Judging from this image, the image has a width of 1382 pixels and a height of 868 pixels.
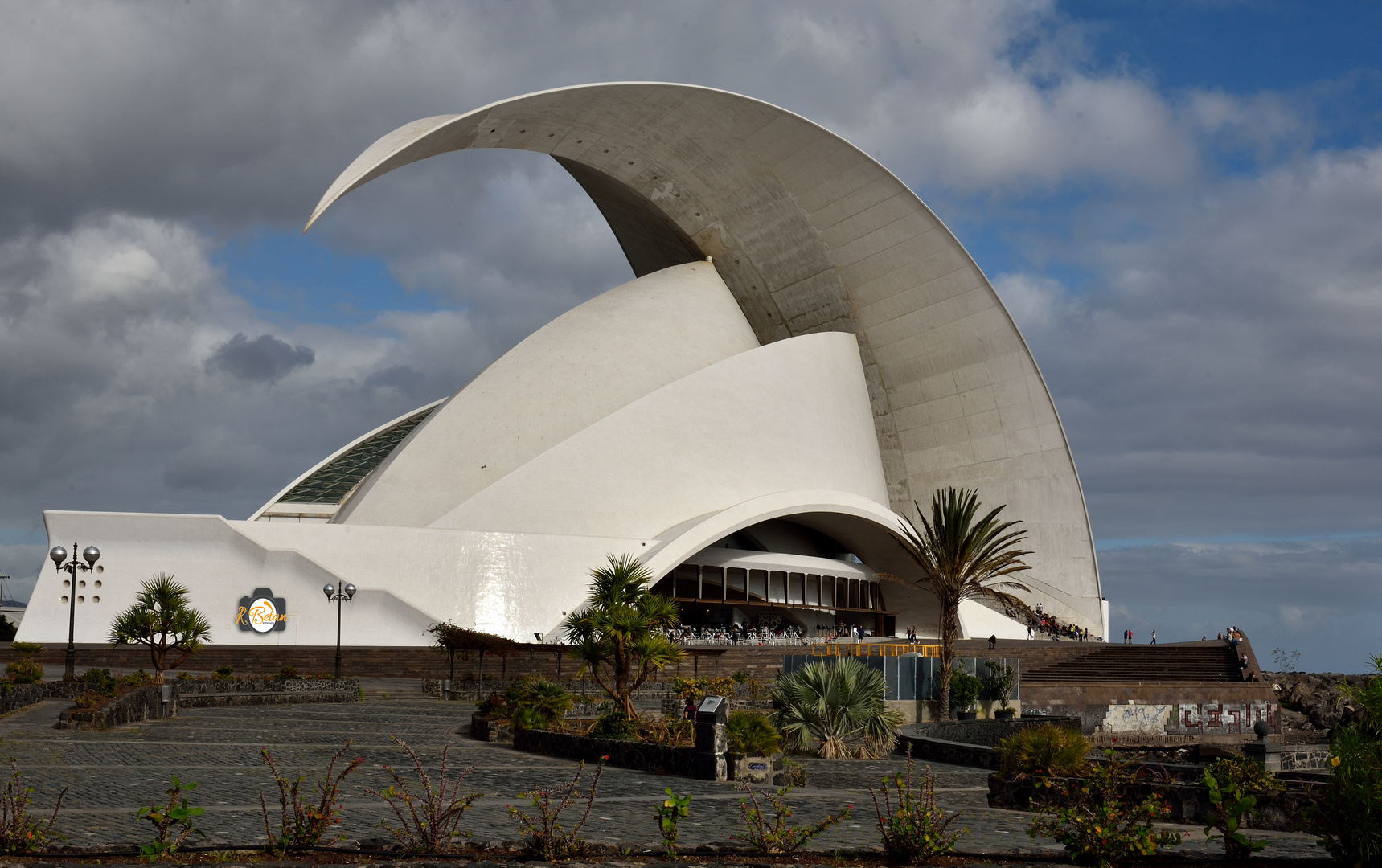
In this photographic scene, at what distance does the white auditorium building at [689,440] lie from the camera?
1063 inches

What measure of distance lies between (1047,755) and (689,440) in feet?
80.0

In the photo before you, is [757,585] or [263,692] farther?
[757,585]

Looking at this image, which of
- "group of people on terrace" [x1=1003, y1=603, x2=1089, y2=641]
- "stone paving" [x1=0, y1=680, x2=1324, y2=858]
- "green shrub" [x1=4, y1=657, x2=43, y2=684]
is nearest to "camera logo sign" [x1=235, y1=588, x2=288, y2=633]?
"green shrub" [x1=4, y1=657, x2=43, y2=684]

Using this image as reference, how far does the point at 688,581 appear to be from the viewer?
3541cm

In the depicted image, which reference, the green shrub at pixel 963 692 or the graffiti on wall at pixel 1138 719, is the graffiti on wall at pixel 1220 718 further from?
the green shrub at pixel 963 692

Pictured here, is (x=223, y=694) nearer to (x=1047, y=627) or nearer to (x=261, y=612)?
(x=261, y=612)

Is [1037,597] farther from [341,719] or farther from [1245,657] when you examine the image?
[341,719]

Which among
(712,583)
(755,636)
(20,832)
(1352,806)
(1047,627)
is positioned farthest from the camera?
(1047,627)

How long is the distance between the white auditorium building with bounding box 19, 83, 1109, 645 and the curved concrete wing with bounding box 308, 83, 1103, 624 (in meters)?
0.08

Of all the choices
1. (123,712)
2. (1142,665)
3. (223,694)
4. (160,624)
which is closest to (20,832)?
(123,712)

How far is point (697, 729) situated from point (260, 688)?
12.2 metres

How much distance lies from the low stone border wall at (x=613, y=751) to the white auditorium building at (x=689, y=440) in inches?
616

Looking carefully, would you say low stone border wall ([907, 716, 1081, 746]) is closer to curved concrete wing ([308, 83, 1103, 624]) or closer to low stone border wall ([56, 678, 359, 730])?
low stone border wall ([56, 678, 359, 730])

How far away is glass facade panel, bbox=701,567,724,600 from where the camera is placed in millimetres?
34312
